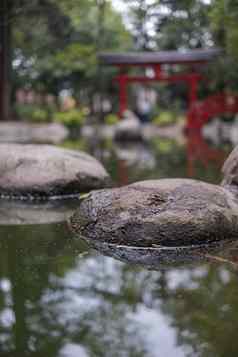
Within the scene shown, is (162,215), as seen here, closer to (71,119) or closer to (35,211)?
(35,211)

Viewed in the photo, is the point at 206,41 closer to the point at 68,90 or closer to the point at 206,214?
the point at 68,90

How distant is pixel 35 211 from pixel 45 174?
848mm

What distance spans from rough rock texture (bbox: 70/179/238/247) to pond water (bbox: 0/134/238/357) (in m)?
0.28

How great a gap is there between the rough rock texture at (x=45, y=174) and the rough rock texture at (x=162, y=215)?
1969 millimetres

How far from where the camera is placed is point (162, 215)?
14.5ft

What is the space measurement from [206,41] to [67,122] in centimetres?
1063

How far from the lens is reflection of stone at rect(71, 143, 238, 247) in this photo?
14.5ft

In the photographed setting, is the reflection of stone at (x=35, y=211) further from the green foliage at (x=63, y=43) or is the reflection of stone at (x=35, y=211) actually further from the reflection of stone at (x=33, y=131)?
the reflection of stone at (x=33, y=131)

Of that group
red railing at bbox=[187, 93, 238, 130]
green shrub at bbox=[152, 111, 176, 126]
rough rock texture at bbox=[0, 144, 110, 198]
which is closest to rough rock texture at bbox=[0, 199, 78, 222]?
rough rock texture at bbox=[0, 144, 110, 198]

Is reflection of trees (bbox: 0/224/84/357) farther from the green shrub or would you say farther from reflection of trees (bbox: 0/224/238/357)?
the green shrub

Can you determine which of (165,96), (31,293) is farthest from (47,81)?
(31,293)

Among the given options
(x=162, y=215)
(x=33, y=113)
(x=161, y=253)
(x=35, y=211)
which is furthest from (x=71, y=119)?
(x=161, y=253)

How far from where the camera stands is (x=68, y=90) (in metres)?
33.3

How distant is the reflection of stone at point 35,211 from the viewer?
5559mm
